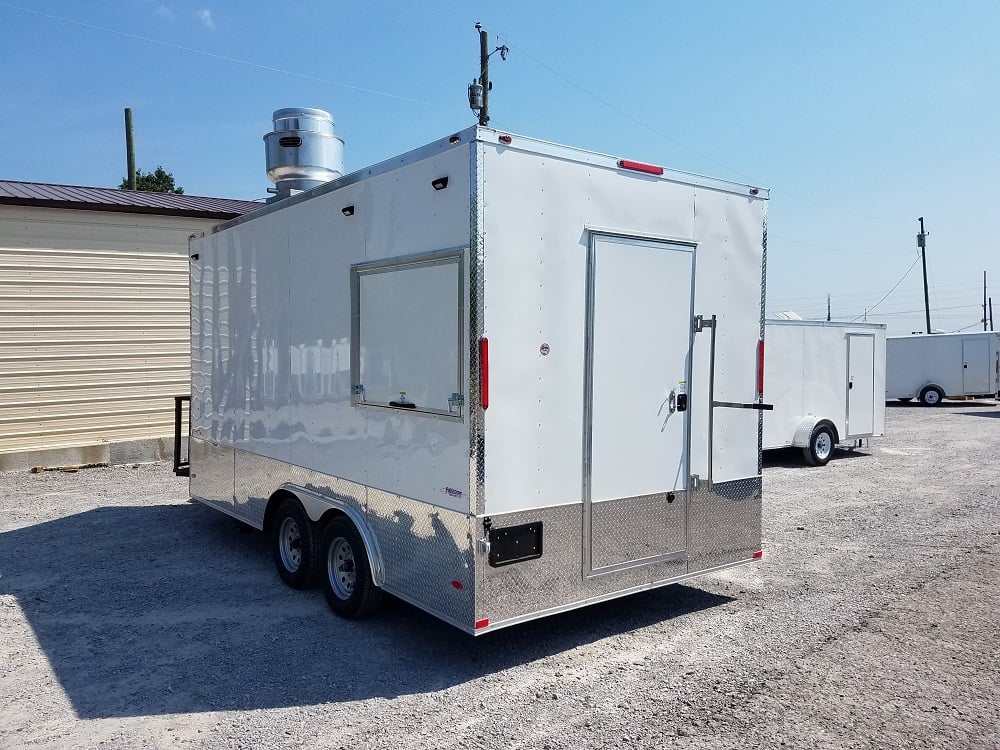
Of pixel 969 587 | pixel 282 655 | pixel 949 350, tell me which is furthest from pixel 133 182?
pixel 949 350

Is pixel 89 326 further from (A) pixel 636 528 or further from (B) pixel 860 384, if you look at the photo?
(B) pixel 860 384

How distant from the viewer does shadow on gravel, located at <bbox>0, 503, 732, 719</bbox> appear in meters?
4.22

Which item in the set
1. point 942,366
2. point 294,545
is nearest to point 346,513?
point 294,545

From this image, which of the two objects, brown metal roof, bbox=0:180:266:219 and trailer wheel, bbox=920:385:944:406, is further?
trailer wheel, bbox=920:385:944:406

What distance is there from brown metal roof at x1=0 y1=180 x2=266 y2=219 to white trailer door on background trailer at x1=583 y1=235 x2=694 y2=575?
8.15 metres

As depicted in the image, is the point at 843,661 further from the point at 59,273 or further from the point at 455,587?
the point at 59,273

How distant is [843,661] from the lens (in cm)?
450

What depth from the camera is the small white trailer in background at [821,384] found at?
11.6m

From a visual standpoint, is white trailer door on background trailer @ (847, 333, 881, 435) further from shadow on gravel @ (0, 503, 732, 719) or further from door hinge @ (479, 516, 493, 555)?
door hinge @ (479, 516, 493, 555)

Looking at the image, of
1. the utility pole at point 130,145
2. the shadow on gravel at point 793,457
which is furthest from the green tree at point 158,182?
the shadow on gravel at point 793,457

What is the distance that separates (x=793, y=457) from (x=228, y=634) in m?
10.3

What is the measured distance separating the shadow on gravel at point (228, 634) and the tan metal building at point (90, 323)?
4550 millimetres

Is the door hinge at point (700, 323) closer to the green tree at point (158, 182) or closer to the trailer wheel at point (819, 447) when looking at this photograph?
the trailer wheel at point (819, 447)

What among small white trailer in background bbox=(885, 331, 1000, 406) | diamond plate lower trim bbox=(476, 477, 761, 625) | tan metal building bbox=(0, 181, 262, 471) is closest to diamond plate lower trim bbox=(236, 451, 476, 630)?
diamond plate lower trim bbox=(476, 477, 761, 625)
